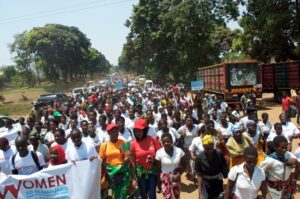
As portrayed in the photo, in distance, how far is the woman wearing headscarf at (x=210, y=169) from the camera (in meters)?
5.33

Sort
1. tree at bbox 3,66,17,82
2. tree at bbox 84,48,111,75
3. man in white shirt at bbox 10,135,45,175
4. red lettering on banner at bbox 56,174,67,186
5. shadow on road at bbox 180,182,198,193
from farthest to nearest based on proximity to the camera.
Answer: tree at bbox 84,48,111,75, tree at bbox 3,66,17,82, shadow on road at bbox 180,182,198,193, man in white shirt at bbox 10,135,45,175, red lettering on banner at bbox 56,174,67,186

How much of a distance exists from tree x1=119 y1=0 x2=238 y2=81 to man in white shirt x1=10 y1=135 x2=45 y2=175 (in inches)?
1094

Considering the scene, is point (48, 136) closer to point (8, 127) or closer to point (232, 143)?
point (8, 127)

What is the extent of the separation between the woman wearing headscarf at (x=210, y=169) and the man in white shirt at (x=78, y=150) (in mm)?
1591

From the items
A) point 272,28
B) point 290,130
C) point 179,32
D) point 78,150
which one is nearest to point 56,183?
point 78,150

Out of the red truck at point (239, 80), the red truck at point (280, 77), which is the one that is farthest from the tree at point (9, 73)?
the red truck at point (239, 80)

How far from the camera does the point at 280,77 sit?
25703 millimetres

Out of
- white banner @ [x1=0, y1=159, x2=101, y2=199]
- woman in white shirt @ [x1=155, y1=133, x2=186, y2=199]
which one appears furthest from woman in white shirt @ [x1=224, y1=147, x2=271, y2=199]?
white banner @ [x1=0, y1=159, x2=101, y2=199]

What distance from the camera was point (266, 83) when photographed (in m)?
27.5

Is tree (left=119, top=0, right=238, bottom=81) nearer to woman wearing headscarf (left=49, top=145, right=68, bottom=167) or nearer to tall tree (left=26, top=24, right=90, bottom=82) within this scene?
tall tree (left=26, top=24, right=90, bottom=82)

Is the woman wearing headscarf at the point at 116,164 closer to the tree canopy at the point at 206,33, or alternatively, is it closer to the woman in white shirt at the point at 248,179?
the woman in white shirt at the point at 248,179

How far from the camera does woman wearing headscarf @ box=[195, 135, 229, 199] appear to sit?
210 inches

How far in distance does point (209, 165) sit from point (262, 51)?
2475cm

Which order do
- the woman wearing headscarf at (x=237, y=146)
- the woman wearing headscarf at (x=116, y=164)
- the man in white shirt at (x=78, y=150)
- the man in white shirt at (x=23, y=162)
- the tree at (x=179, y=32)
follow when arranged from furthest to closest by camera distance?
the tree at (x=179, y=32)
the woman wearing headscarf at (x=237, y=146)
the man in white shirt at (x=78, y=150)
the woman wearing headscarf at (x=116, y=164)
the man in white shirt at (x=23, y=162)
